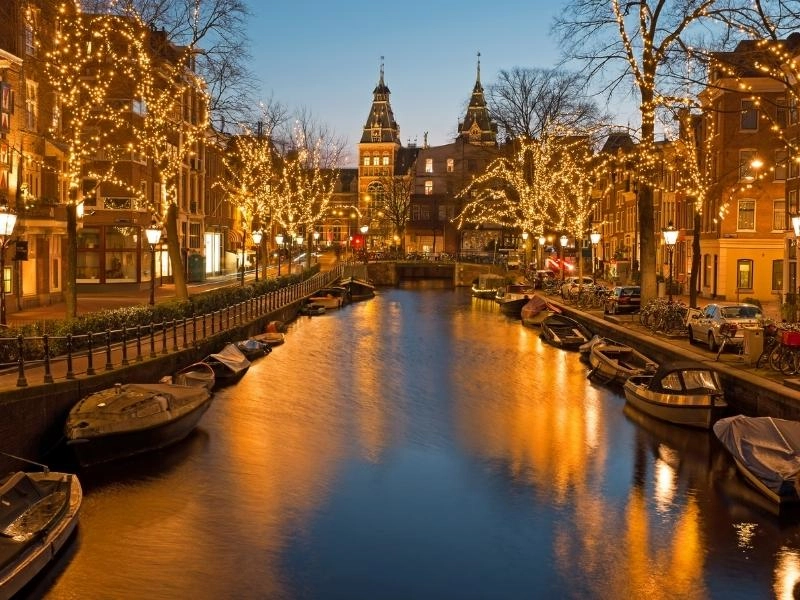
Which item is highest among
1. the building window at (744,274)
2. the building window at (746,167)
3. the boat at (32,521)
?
the building window at (746,167)

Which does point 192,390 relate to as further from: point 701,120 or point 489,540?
point 701,120

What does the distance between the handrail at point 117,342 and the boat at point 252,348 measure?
38.0 inches

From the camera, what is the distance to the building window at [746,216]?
5441cm

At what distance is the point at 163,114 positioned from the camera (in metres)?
36.0

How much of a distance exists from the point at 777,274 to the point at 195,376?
1552 inches

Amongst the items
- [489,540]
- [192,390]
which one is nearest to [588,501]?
[489,540]

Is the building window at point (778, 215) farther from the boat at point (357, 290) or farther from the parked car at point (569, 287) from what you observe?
the boat at point (357, 290)

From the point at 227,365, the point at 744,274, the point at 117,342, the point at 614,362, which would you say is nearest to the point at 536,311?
the point at 744,274

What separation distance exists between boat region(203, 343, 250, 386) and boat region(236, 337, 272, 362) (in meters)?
2.81

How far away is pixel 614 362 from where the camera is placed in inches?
1286

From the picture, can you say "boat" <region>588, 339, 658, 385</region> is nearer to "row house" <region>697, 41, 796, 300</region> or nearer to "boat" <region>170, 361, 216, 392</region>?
"boat" <region>170, 361, 216, 392</region>

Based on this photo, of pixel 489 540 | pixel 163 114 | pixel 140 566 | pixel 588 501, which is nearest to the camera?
pixel 140 566

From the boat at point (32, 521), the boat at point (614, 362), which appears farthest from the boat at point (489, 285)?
the boat at point (32, 521)

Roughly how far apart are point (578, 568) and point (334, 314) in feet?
156
